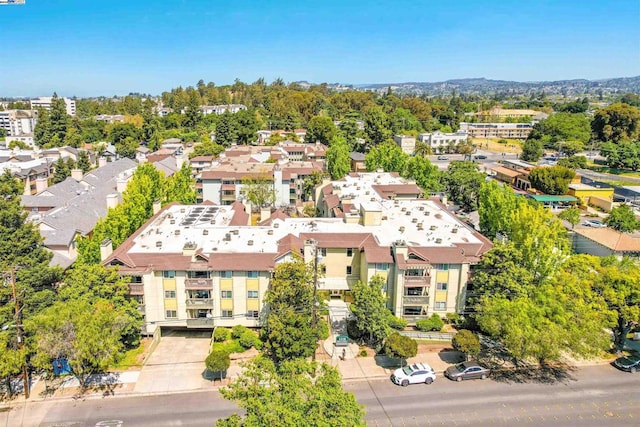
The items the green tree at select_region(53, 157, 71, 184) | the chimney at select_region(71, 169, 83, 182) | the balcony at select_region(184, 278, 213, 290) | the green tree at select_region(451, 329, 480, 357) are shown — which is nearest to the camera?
the green tree at select_region(451, 329, 480, 357)

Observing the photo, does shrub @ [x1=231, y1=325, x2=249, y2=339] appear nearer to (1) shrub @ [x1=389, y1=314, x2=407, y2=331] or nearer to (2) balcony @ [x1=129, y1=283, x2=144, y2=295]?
(2) balcony @ [x1=129, y1=283, x2=144, y2=295]

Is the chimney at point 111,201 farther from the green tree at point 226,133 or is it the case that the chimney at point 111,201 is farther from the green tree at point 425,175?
the green tree at point 226,133

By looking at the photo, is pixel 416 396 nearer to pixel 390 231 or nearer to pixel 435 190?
pixel 390 231

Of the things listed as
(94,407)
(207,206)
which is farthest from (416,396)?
(207,206)

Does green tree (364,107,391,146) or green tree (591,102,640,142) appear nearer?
green tree (364,107,391,146)

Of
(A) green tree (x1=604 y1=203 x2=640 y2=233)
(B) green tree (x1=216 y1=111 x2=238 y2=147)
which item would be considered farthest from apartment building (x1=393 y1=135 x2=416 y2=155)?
(A) green tree (x1=604 y1=203 x2=640 y2=233)
